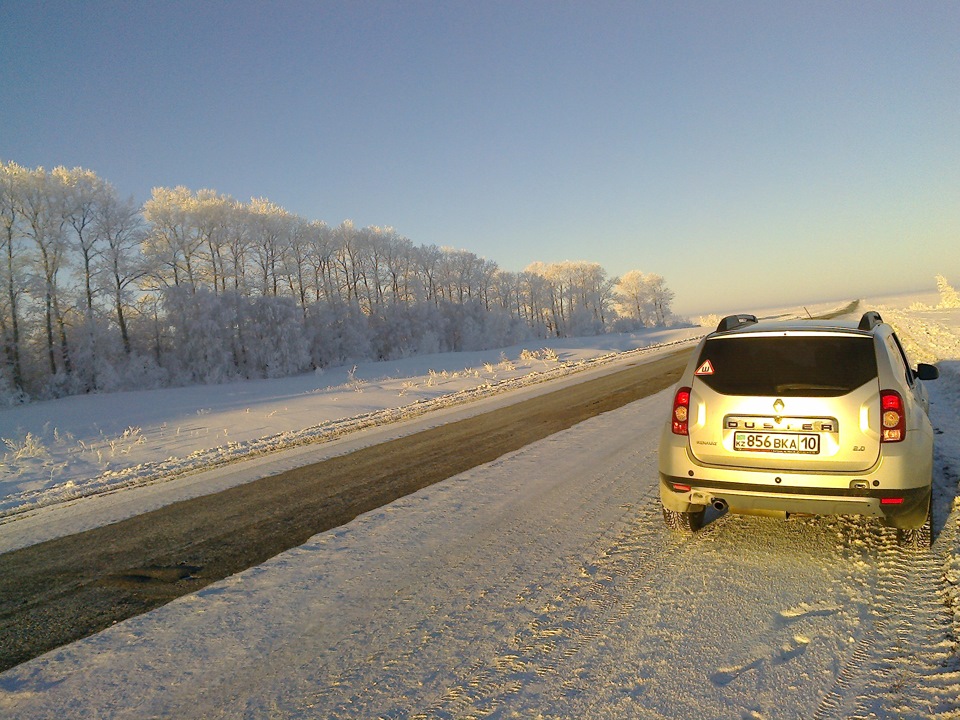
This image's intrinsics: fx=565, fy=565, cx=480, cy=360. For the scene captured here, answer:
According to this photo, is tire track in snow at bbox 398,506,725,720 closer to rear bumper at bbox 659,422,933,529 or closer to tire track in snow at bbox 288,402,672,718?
tire track in snow at bbox 288,402,672,718

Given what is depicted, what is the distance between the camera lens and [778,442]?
419cm

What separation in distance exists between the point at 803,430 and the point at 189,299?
4063 cm

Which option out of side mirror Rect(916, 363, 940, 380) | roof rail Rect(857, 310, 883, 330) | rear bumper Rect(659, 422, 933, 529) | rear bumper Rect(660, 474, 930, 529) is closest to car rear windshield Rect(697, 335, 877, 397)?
roof rail Rect(857, 310, 883, 330)

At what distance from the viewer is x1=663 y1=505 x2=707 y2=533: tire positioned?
5000mm

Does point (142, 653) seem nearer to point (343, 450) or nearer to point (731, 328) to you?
point (731, 328)

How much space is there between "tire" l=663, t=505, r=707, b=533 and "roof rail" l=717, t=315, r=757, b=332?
1647 mm

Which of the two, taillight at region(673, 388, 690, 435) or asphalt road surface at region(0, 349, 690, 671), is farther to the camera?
taillight at region(673, 388, 690, 435)

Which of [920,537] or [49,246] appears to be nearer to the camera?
[920,537]

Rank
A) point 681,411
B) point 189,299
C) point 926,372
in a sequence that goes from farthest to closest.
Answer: point 189,299, point 926,372, point 681,411

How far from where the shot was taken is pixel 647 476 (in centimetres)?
695

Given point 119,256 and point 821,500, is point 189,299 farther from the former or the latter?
point 821,500

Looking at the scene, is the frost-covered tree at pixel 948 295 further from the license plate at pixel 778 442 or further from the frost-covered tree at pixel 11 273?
the frost-covered tree at pixel 11 273

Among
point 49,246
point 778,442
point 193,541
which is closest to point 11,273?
point 49,246

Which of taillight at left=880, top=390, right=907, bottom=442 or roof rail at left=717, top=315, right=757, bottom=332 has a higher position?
roof rail at left=717, top=315, right=757, bottom=332
